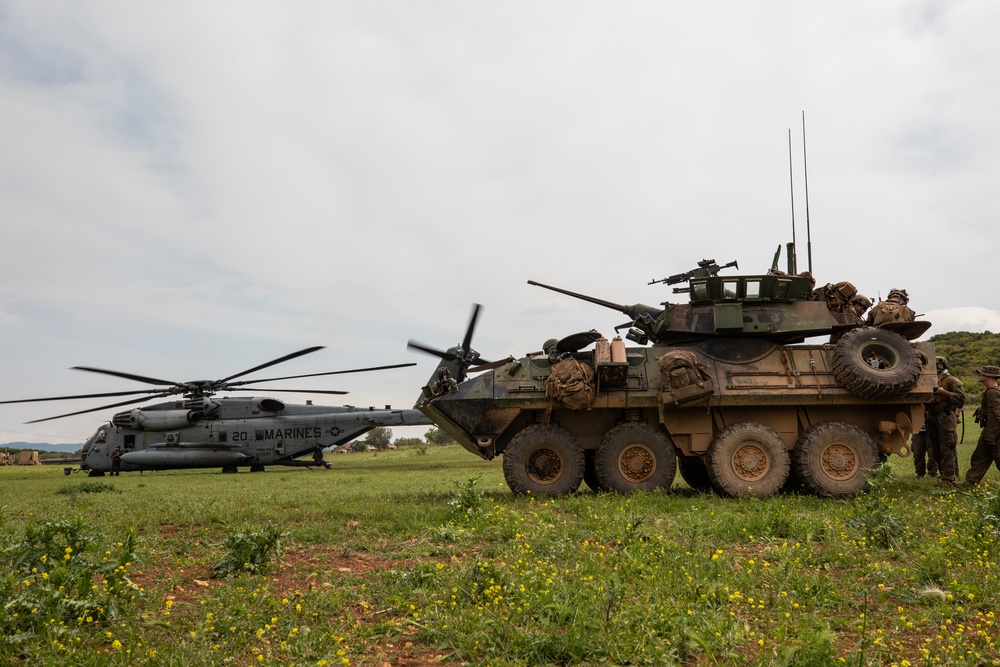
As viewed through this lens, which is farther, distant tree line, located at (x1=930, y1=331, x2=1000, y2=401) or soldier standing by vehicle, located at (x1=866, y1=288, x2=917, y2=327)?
distant tree line, located at (x1=930, y1=331, x2=1000, y2=401)

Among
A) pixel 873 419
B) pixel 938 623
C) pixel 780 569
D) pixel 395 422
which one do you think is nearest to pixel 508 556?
pixel 780 569

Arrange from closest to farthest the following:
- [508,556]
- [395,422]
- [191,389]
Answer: [508,556] → [191,389] → [395,422]

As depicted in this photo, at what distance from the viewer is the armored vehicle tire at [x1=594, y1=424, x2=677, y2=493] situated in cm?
1097

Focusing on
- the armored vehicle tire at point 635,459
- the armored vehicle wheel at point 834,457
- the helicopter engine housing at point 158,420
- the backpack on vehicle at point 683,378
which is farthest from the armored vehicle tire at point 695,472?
the helicopter engine housing at point 158,420

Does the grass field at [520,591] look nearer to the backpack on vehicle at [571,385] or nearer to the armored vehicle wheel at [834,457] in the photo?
the backpack on vehicle at [571,385]

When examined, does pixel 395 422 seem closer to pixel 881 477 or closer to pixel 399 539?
pixel 399 539

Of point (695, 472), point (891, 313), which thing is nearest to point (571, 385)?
point (695, 472)

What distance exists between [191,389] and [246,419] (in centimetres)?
274

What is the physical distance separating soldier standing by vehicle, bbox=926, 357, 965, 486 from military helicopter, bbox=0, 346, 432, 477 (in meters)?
16.6

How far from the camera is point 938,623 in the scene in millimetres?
4750

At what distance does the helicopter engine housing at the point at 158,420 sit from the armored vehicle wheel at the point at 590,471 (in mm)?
18589

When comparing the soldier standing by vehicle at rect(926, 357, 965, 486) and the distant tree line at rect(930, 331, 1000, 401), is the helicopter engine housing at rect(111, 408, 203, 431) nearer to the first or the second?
the soldier standing by vehicle at rect(926, 357, 965, 486)

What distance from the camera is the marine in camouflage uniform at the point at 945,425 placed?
39.4ft

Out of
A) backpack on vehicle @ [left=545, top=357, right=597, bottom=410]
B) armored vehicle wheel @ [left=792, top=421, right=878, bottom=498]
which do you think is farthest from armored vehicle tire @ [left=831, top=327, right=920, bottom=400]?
backpack on vehicle @ [left=545, top=357, right=597, bottom=410]
